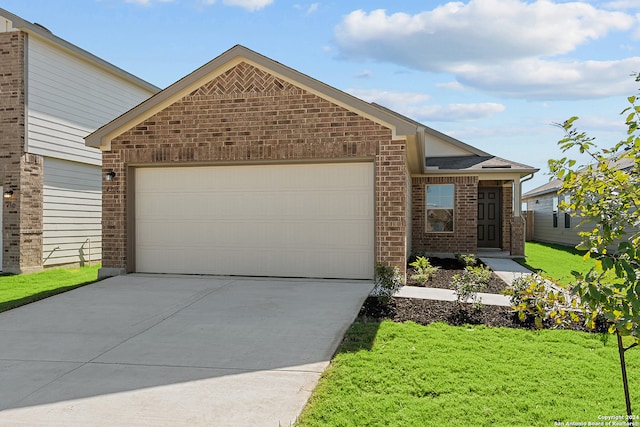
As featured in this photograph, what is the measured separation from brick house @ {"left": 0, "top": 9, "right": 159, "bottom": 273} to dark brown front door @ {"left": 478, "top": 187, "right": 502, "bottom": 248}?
13.8 m

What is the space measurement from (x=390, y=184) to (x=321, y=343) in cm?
474

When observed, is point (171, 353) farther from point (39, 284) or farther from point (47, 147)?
point (47, 147)

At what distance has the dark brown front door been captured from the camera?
19.5 m

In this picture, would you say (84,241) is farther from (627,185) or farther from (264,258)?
(627,185)

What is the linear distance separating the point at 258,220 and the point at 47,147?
7477 millimetres

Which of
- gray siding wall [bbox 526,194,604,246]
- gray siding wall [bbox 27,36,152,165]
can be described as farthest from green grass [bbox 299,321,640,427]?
gray siding wall [bbox 526,194,604,246]

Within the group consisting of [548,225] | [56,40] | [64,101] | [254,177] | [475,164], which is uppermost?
[56,40]

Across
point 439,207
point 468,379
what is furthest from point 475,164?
point 468,379

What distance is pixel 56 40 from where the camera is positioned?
14172 mm

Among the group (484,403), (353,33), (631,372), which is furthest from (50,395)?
(353,33)

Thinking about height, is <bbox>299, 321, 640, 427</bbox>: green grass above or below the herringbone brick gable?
below

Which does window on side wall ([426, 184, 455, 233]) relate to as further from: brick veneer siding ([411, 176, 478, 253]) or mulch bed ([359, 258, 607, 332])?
mulch bed ([359, 258, 607, 332])

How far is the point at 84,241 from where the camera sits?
16.2m

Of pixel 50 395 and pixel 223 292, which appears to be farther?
pixel 223 292
